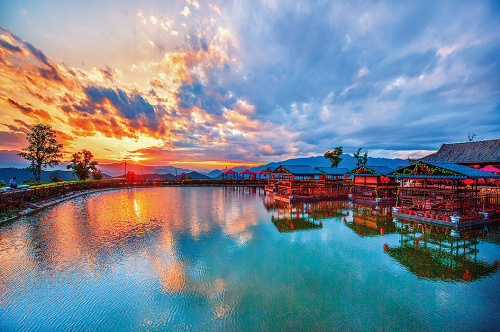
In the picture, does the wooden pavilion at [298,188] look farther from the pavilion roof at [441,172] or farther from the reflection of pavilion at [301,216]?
the pavilion roof at [441,172]

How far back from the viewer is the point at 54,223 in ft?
50.6

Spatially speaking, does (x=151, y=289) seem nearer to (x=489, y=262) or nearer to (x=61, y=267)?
(x=61, y=267)

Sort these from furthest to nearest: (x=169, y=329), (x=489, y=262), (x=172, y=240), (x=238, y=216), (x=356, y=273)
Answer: (x=238, y=216) < (x=172, y=240) < (x=489, y=262) < (x=356, y=273) < (x=169, y=329)

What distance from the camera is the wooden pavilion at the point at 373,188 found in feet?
81.6

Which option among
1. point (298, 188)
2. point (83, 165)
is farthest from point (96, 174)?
point (298, 188)

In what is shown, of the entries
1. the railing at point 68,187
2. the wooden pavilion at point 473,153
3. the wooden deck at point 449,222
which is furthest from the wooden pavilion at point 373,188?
the railing at point 68,187

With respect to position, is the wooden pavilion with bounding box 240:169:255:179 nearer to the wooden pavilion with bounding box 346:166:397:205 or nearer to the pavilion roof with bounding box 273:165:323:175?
the pavilion roof with bounding box 273:165:323:175

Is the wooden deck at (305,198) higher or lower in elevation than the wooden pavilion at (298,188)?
lower

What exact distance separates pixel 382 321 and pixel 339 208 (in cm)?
1825

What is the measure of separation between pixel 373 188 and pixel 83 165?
60477mm

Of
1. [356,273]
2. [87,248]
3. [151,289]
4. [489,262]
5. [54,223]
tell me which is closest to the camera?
[151,289]

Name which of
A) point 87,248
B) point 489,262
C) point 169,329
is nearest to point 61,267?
point 87,248

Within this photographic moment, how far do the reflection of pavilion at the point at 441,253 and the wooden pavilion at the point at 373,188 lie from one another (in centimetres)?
1092

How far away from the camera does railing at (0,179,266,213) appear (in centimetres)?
1798
